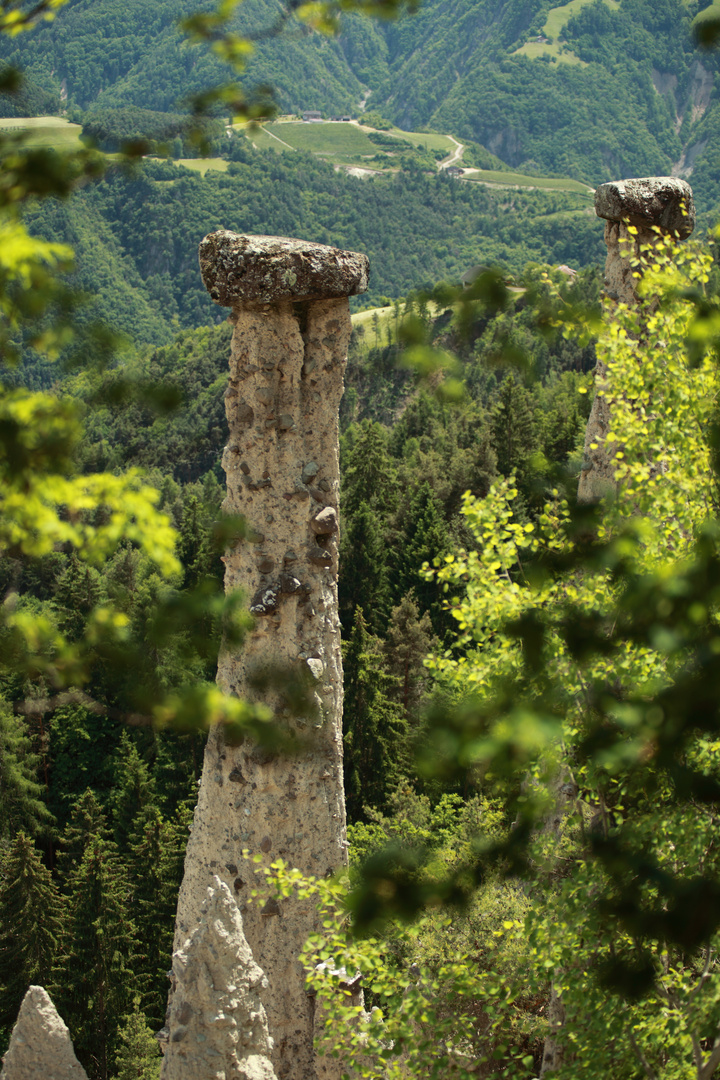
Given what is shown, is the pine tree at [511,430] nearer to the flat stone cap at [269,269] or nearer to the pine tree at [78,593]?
the pine tree at [78,593]

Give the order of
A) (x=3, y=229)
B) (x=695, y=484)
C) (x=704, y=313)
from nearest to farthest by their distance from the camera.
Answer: (x=3, y=229)
(x=704, y=313)
(x=695, y=484)

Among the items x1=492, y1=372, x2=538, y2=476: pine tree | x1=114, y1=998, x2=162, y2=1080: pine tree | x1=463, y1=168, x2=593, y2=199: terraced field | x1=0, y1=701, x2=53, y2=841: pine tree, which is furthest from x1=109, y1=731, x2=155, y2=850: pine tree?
x1=463, y1=168, x2=593, y2=199: terraced field

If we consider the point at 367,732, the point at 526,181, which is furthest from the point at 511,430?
the point at 526,181

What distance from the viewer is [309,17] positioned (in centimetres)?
394

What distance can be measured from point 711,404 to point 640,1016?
3.37m

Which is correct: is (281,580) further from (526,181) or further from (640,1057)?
(526,181)

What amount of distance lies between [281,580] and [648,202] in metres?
5.08

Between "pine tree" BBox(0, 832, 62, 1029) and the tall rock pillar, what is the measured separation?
34.6ft

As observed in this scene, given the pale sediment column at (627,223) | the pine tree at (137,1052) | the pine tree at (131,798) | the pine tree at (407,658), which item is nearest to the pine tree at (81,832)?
the pine tree at (131,798)

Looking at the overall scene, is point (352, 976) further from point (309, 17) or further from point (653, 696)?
point (309, 17)

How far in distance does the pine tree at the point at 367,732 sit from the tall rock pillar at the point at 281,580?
1342 cm

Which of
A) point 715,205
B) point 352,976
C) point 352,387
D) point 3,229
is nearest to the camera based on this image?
point 3,229

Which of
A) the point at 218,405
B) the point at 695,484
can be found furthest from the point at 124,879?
the point at 218,405

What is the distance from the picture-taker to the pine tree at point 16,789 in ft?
83.2
